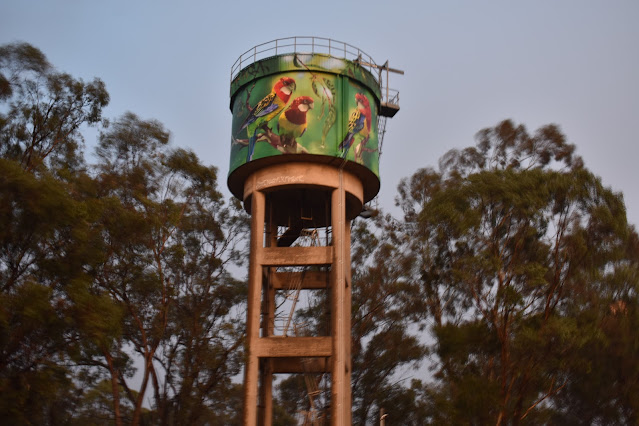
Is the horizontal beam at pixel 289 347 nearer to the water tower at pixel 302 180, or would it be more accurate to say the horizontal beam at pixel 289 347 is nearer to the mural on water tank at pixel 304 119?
the water tower at pixel 302 180

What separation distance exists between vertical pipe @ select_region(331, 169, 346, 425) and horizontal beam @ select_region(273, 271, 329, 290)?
7.91 feet

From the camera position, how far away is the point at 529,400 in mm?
27312

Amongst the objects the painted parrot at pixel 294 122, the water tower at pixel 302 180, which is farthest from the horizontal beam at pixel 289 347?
the painted parrot at pixel 294 122

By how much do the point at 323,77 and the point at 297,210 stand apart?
4459 mm

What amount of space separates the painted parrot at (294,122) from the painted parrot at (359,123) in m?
1.23

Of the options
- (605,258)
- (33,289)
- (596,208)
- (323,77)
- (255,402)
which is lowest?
(255,402)

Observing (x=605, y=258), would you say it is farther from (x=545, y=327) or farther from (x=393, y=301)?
(x=393, y=301)

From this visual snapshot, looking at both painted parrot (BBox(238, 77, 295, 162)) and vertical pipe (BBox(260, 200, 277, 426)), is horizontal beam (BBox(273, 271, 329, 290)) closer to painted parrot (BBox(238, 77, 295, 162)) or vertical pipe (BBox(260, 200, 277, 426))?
vertical pipe (BBox(260, 200, 277, 426))

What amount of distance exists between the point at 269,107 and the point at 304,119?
1.16 meters

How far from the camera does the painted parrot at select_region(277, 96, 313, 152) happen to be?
20.6m

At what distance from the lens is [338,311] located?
20.1 meters

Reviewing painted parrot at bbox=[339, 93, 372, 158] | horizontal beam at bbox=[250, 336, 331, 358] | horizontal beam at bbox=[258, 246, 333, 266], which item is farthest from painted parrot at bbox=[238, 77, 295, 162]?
horizontal beam at bbox=[250, 336, 331, 358]

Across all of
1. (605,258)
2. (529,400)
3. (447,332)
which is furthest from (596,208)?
(529,400)

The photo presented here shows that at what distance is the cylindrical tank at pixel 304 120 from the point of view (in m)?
20.7
